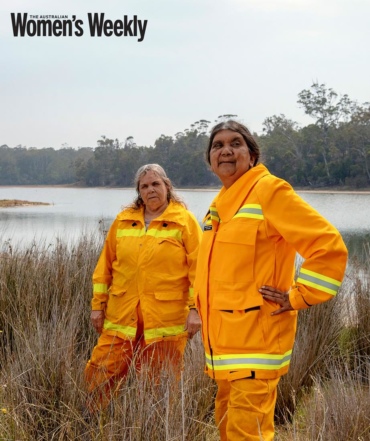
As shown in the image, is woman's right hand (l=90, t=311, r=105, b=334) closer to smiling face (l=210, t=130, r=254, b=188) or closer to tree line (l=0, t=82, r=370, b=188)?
smiling face (l=210, t=130, r=254, b=188)

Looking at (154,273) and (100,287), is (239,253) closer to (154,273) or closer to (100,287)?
(154,273)

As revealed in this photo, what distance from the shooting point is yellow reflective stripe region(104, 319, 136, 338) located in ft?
11.3

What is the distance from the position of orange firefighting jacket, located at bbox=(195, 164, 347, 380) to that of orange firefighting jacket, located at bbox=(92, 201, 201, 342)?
1093mm

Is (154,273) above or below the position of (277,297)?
below

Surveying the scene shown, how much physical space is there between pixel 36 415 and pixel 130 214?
4.18ft

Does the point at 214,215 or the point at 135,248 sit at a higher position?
the point at 214,215

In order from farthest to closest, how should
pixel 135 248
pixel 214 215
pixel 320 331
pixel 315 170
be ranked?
pixel 315 170 < pixel 320 331 < pixel 135 248 < pixel 214 215

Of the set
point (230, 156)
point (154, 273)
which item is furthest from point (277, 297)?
point (154, 273)

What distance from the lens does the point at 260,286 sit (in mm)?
2236

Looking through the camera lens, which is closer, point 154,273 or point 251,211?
point 251,211

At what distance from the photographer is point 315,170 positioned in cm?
6050

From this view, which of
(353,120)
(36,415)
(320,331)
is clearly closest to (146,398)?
(36,415)

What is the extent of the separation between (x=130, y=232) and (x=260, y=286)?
4.76ft

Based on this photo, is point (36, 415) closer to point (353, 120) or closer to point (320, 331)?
point (320, 331)
